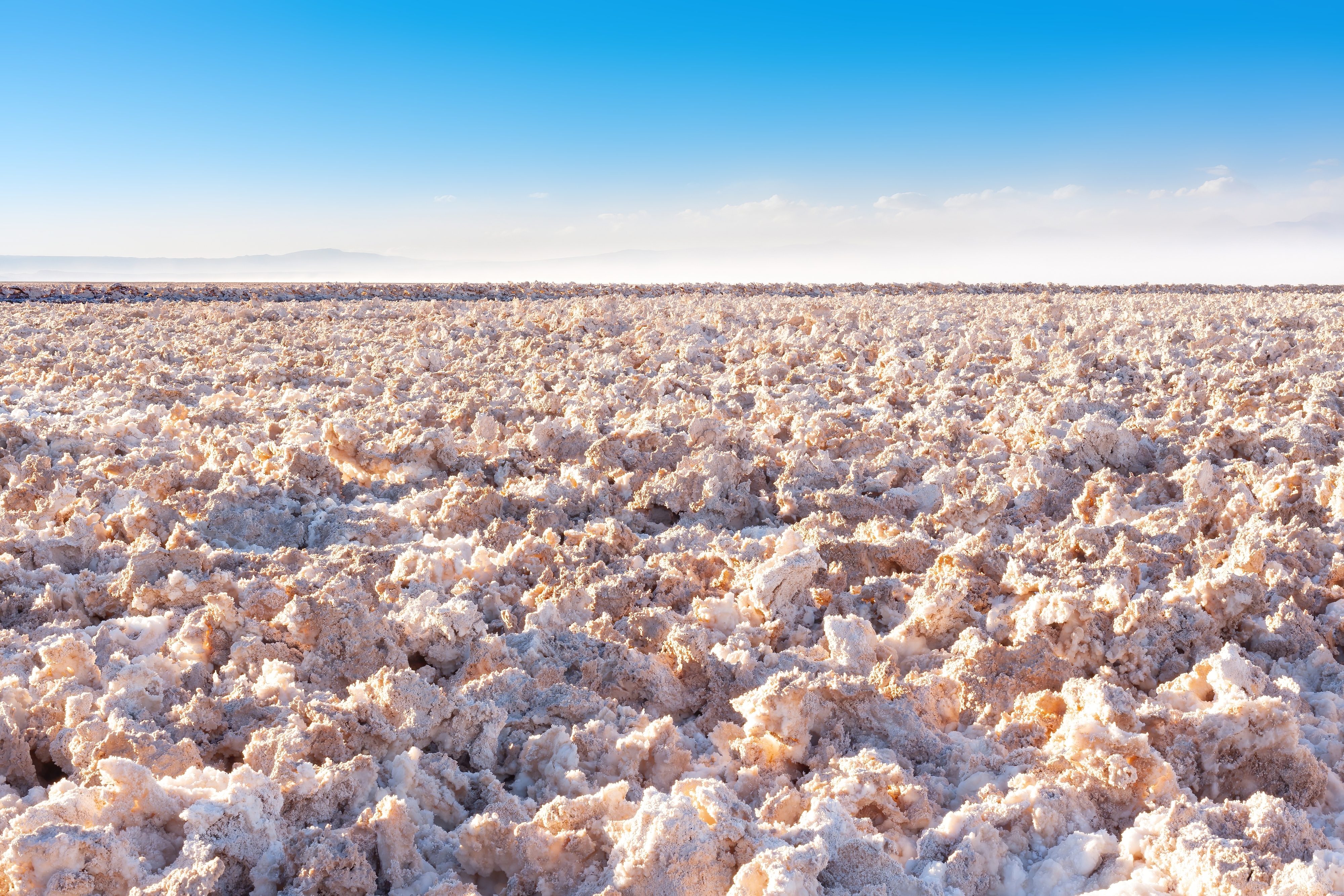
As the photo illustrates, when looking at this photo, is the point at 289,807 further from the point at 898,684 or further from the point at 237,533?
the point at 237,533

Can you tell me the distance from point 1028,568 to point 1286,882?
1845mm

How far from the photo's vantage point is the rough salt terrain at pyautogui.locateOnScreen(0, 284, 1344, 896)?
6.89ft

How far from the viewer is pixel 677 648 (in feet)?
9.93

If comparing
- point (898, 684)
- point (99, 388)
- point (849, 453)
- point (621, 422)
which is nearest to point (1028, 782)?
point (898, 684)

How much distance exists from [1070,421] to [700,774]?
4.25m

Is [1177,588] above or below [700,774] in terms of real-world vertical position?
above

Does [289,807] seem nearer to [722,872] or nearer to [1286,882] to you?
[722,872]

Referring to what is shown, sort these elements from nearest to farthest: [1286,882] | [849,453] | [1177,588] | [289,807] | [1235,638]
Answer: [1286,882] → [289,807] → [1235,638] → [1177,588] → [849,453]

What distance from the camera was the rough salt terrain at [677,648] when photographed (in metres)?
2.10

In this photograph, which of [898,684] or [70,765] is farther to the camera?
[898,684]

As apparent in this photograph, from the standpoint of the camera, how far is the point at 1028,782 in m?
2.36

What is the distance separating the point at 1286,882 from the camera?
6.14ft

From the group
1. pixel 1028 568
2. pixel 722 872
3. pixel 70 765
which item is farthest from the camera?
pixel 1028 568

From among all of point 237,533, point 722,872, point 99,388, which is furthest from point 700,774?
point 99,388
